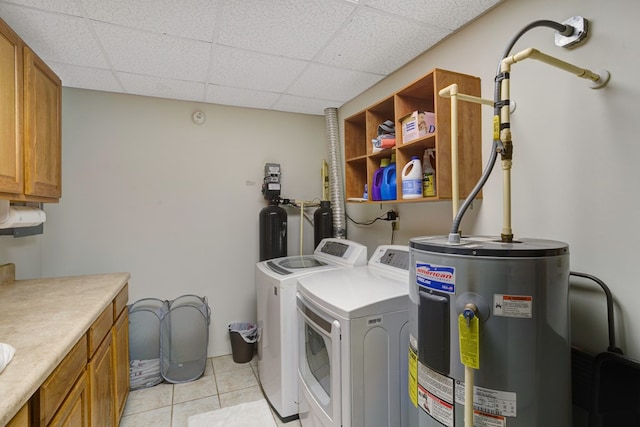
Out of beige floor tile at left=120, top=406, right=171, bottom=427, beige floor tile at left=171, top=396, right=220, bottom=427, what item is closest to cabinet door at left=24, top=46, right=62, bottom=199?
beige floor tile at left=120, top=406, right=171, bottom=427

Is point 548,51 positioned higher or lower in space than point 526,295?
higher

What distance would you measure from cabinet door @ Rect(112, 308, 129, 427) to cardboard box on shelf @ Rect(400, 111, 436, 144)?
2110 mm

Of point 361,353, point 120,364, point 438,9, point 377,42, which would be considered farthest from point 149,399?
point 438,9

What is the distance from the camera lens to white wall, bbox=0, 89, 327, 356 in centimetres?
248

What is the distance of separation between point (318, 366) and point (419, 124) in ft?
4.78

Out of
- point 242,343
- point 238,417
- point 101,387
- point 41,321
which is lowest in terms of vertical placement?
point 238,417

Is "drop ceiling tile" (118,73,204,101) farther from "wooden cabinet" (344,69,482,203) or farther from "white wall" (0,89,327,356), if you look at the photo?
"wooden cabinet" (344,69,482,203)

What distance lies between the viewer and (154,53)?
6.34ft

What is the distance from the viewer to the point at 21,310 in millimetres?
1454

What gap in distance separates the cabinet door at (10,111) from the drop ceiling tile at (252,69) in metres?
0.95

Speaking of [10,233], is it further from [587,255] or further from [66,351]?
[587,255]

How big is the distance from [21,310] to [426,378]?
5.94 feet

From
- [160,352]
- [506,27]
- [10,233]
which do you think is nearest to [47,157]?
[10,233]

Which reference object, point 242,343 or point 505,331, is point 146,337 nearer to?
point 242,343
